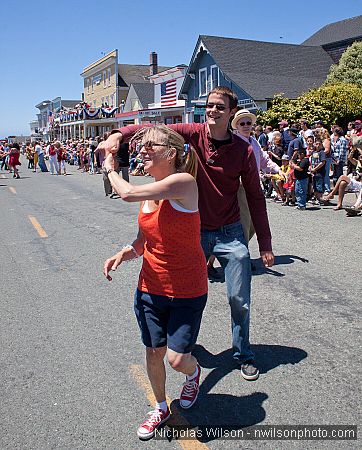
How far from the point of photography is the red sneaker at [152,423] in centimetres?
Result: 285

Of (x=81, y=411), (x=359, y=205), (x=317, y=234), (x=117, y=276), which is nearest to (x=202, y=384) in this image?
(x=81, y=411)

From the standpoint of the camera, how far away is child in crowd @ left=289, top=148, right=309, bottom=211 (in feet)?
37.6

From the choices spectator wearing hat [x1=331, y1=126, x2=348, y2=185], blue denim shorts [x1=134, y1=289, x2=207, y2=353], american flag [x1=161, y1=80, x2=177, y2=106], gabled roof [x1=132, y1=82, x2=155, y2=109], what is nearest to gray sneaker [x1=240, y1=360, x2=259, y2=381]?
blue denim shorts [x1=134, y1=289, x2=207, y2=353]

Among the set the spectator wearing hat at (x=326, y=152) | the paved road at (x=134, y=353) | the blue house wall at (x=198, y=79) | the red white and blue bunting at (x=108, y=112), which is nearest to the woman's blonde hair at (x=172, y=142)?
the paved road at (x=134, y=353)

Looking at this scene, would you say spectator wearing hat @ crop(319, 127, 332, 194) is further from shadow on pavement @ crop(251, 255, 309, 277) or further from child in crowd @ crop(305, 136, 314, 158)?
shadow on pavement @ crop(251, 255, 309, 277)

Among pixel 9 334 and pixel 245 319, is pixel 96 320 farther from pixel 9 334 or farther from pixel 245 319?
pixel 245 319

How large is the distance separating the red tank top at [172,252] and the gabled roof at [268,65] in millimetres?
23328

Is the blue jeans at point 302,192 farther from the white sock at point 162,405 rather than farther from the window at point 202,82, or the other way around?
the window at point 202,82

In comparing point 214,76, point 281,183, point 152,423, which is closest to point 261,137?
point 281,183

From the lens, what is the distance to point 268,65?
30281 millimetres

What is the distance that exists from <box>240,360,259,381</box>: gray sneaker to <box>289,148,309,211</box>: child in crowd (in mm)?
8368

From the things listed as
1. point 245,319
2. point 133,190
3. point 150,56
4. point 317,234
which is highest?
point 150,56

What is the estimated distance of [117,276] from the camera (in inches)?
245

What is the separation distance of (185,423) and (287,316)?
2.01 m
